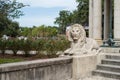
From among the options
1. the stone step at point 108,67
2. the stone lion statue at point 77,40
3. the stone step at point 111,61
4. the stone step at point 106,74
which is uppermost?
the stone lion statue at point 77,40

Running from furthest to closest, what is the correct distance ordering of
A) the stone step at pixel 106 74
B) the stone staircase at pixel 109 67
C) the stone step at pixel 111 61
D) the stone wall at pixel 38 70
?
the stone step at pixel 111 61 < the stone staircase at pixel 109 67 < the stone step at pixel 106 74 < the stone wall at pixel 38 70

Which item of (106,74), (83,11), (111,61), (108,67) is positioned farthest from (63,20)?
(106,74)

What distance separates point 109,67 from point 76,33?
6.21 ft

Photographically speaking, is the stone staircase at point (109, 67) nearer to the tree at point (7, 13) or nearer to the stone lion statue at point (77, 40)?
the stone lion statue at point (77, 40)

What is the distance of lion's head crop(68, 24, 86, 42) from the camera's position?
36.2 feet

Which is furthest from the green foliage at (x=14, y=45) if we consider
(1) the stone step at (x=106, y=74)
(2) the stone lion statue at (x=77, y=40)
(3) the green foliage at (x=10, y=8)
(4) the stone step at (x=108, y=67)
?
(2) the stone lion statue at (x=77, y=40)

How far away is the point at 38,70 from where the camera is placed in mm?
9344

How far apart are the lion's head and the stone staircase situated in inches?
59.0

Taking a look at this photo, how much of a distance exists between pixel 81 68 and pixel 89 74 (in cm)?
74

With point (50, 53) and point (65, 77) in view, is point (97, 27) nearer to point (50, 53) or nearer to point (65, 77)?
point (50, 53)

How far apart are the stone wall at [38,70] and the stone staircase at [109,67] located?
135 cm

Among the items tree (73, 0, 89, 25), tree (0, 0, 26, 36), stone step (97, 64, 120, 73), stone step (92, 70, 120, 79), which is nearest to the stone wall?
stone step (92, 70, 120, 79)

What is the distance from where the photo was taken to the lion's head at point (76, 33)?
1103 cm

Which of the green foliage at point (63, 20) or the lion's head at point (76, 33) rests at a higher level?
the green foliage at point (63, 20)
